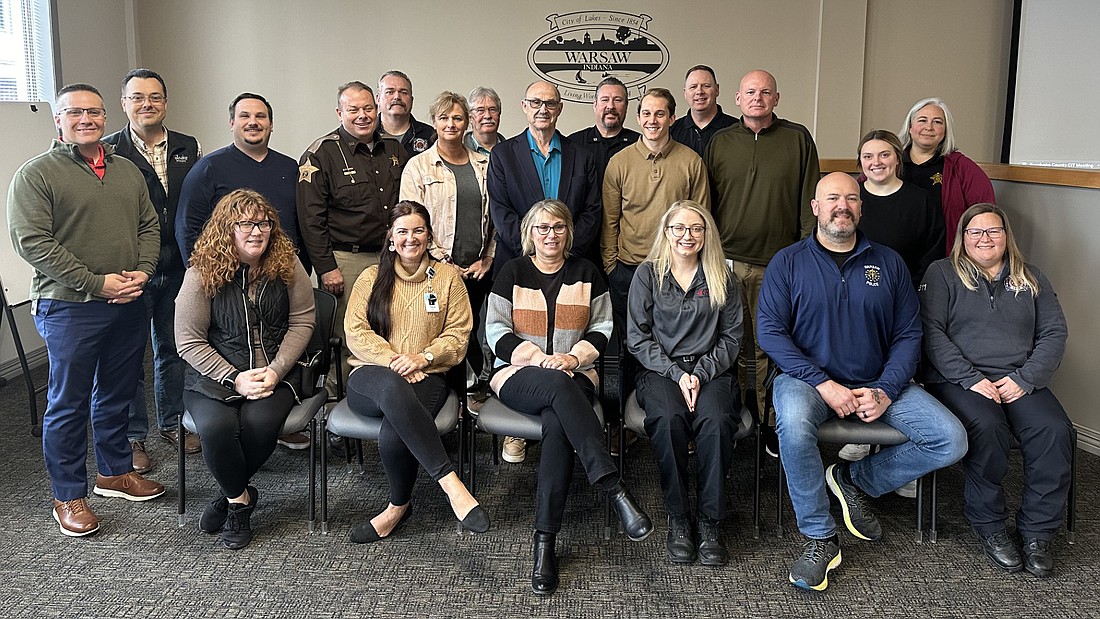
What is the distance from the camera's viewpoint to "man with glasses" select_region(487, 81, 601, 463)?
3.65 m

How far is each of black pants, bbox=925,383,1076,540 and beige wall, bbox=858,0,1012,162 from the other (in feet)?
12.0

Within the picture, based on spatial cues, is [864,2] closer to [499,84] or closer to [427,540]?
[499,84]

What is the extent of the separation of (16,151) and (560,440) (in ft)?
11.7

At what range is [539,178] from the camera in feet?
12.1

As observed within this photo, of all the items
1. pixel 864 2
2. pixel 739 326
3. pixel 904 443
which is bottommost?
pixel 904 443

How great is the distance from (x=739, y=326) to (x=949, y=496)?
110 centimetres

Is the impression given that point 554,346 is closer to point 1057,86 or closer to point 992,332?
point 992,332

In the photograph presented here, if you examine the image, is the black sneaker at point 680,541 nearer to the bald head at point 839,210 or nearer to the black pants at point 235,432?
the bald head at point 839,210

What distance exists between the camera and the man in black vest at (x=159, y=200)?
138 inches

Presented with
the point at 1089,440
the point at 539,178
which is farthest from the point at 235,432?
the point at 1089,440

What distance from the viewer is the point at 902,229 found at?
3545 millimetres

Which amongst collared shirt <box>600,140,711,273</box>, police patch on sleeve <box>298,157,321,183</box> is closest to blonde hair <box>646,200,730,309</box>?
collared shirt <box>600,140,711,273</box>

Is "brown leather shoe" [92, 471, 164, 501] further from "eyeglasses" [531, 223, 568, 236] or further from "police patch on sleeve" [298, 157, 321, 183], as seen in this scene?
"eyeglasses" [531, 223, 568, 236]

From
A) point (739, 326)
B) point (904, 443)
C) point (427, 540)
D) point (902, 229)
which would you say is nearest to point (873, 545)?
point (904, 443)
